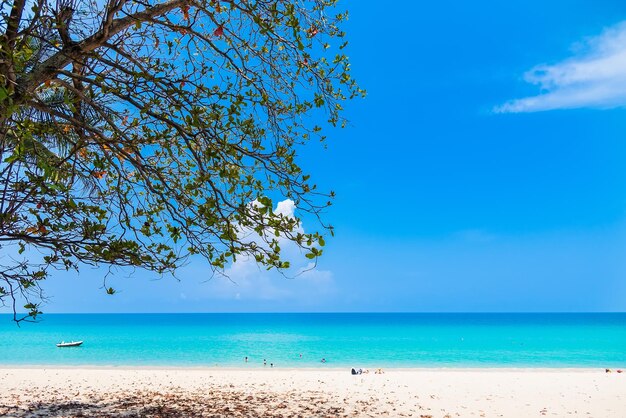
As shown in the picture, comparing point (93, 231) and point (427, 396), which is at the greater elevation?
point (93, 231)

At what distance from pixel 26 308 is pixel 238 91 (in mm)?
3841

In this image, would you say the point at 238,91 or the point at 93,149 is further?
the point at 93,149

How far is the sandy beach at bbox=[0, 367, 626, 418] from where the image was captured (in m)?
10.7

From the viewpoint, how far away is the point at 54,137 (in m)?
6.94

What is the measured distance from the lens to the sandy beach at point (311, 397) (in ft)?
35.2

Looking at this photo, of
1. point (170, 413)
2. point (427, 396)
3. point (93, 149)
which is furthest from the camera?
point (427, 396)

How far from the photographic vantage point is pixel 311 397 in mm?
12758

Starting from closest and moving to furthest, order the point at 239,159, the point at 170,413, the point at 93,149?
the point at 239,159, the point at 93,149, the point at 170,413

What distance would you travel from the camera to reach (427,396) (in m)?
13.6

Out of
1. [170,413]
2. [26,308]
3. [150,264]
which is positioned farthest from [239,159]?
[170,413]

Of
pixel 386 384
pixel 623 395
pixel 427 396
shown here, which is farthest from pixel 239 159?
pixel 623 395

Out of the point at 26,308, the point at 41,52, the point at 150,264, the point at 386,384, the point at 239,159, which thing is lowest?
the point at 386,384

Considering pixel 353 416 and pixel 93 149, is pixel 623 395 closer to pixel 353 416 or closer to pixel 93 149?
pixel 353 416

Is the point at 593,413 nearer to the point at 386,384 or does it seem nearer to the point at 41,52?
the point at 386,384
